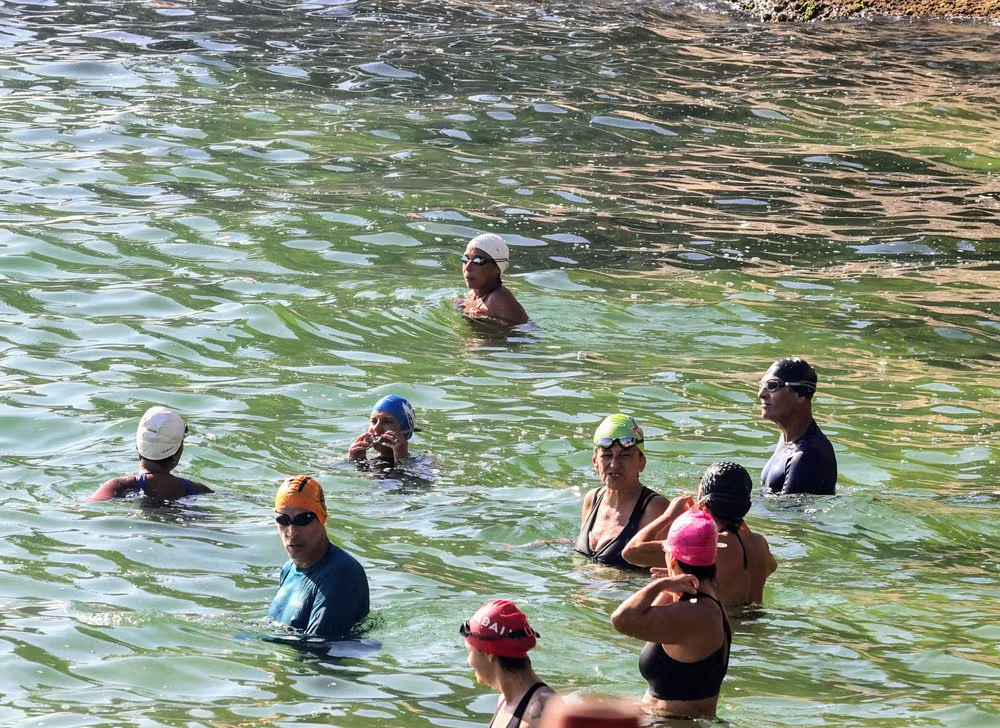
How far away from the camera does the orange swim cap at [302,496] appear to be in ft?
31.7

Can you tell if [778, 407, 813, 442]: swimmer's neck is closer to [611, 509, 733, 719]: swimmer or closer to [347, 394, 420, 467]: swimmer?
[347, 394, 420, 467]: swimmer

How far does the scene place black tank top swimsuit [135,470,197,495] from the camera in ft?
39.7

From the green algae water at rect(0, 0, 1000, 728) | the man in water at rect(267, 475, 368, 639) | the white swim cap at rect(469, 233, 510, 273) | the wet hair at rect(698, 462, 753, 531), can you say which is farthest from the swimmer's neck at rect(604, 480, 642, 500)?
Result: the white swim cap at rect(469, 233, 510, 273)

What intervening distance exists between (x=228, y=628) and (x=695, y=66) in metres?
24.1

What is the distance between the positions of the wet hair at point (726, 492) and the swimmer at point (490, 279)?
7.87 metres

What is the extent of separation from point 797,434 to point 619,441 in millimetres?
2294

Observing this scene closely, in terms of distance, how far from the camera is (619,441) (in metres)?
10.9

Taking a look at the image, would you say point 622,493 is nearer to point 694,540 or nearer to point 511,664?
point 694,540

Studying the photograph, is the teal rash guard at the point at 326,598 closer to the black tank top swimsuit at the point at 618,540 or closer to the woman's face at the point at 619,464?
the black tank top swimsuit at the point at 618,540

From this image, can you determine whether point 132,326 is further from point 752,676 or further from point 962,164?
point 962,164

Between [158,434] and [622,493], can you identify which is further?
[158,434]

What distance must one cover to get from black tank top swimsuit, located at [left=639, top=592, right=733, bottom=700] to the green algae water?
640mm

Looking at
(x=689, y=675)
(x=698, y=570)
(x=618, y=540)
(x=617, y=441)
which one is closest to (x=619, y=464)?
(x=617, y=441)

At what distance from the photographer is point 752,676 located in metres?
9.26
